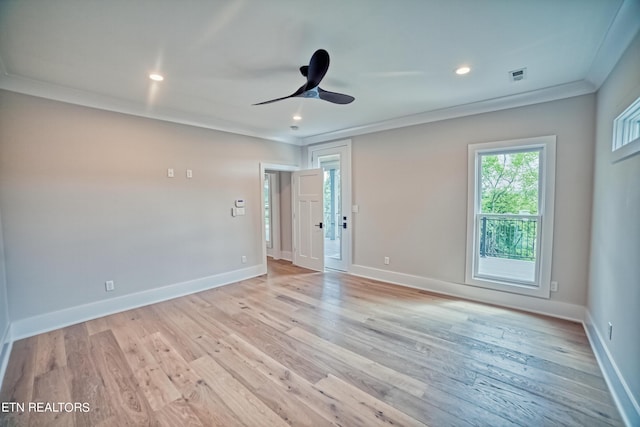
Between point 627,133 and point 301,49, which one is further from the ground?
point 301,49

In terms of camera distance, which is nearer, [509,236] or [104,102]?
[104,102]

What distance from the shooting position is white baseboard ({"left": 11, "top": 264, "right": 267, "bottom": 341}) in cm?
299

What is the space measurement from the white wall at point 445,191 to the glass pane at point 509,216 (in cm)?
23

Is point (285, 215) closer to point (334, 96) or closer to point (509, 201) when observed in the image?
point (334, 96)

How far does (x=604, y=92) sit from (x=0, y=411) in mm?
5671

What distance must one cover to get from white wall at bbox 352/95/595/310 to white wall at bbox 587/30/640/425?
0.72ft

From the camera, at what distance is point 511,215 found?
366 cm

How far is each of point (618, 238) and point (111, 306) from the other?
17.3ft

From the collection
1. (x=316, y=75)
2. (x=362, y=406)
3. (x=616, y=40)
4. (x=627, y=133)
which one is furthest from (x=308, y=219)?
(x=616, y=40)

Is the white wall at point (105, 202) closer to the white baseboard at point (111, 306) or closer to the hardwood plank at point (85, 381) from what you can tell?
the white baseboard at point (111, 306)

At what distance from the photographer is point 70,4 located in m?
1.75

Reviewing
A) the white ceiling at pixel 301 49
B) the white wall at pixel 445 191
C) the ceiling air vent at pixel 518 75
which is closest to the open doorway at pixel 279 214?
the white wall at pixel 445 191

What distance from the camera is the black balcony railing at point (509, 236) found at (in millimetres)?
3578

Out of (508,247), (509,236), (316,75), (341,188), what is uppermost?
(316,75)
